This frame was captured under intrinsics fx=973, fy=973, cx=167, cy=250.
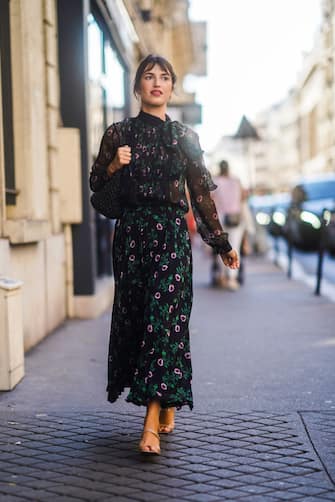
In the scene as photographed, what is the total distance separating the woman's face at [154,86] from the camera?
4.66 metres

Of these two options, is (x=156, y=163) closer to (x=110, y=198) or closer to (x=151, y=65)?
(x=110, y=198)

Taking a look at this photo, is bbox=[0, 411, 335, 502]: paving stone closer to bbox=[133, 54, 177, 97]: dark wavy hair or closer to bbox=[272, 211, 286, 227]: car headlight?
bbox=[133, 54, 177, 97]: dark wavy hair

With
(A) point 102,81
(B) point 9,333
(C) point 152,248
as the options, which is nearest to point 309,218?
(A) point 102,81

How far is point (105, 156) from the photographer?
185 inches

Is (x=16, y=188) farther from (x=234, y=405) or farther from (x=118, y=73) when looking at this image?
(x=118, y=73)

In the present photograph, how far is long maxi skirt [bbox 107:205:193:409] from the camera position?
450 centimetres

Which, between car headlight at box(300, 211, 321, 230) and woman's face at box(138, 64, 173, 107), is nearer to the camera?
woman's face at box(138, 64, 173, 107)

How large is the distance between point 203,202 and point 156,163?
14.3 inches

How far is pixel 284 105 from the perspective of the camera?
503ft

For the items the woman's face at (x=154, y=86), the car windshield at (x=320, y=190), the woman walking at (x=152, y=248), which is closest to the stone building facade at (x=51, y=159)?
the woman walking at (x=152, y=248)

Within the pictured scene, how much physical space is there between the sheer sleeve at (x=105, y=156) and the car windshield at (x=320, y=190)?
64.9 ft

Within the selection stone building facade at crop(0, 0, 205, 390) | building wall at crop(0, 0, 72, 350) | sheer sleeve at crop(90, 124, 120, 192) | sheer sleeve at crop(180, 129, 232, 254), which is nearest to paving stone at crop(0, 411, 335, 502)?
sheer sleeve at crop(180, 129, 232, 254)

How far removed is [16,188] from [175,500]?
4.65m

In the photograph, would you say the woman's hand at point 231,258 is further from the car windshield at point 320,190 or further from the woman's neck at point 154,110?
the car windshield at point 320,190
